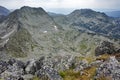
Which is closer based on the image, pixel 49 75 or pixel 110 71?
pixel 110 71

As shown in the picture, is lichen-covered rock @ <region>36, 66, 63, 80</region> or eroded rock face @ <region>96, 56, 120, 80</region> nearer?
eroded rock face @ <region>96, 56, 120, 80</region>

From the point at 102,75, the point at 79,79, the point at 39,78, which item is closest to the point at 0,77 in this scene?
the point at 39,78

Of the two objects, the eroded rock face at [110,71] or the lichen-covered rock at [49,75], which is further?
the lichen-covered rock at [49,75]

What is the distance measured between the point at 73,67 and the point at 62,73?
36.1 ft

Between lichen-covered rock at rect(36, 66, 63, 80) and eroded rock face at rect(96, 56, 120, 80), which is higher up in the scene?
eroded rock face at rect(96, 56, 120, 80)

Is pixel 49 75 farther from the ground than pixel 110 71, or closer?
closer

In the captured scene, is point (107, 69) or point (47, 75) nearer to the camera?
point (107, 69)

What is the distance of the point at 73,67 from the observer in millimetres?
92875

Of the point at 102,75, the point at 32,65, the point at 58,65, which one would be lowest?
the point at 32,65

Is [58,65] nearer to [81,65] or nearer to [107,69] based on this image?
[81,65]

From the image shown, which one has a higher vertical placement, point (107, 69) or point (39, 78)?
point (107, 69)

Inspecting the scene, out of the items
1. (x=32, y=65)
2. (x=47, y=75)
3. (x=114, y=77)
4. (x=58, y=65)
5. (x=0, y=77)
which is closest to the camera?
(x=114, y=77)

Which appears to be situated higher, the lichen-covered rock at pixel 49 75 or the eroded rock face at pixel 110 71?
the eroded rock face at pixel 110 71

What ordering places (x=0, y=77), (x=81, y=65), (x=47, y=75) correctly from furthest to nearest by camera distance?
A: (x=81, y=65), (x=0, y=77), (x=47, y=75)
